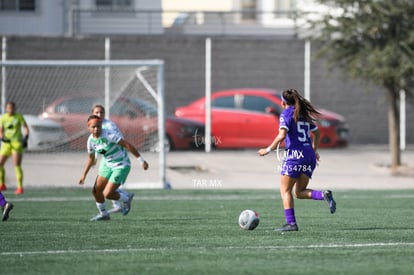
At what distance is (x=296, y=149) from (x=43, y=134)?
13234 millimetres

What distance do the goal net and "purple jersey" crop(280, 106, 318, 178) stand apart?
36.6 feet

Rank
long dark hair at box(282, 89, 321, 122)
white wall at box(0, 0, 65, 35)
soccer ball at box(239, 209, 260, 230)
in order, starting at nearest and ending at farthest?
long dark hair at box(282, 89, 321, 122) < soccer ball at box(239, 209, 260, 230) < white wall at box(0, 0, 65, 35)

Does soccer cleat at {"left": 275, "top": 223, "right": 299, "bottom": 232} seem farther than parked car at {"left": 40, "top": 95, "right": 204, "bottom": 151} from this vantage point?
No

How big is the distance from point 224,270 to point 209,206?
28.9 ft

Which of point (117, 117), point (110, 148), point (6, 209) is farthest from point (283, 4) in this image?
point (6, 209)

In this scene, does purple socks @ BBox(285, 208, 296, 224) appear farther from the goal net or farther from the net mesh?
the net mesh

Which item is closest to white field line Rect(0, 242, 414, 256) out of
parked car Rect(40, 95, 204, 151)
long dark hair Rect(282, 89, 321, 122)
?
long dark hair Rect(282, 89, 321, 122)

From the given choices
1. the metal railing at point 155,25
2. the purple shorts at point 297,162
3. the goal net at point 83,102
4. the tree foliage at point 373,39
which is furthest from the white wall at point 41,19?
the purple shorts at point 297,162

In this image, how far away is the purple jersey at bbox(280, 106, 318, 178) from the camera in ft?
40.9

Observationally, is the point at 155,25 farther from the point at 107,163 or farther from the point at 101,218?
the point at 101,218

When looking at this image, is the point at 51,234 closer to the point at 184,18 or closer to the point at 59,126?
the point at 59,126

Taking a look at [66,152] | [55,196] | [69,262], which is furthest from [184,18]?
[69,262]

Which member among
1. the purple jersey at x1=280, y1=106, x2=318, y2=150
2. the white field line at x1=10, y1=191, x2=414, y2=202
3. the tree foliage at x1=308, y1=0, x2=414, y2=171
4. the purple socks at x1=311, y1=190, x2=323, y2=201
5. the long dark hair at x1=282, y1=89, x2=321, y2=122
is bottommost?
the white field line at x1=10, y1=191, x2=414, y2=202

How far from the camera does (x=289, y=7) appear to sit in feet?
155
